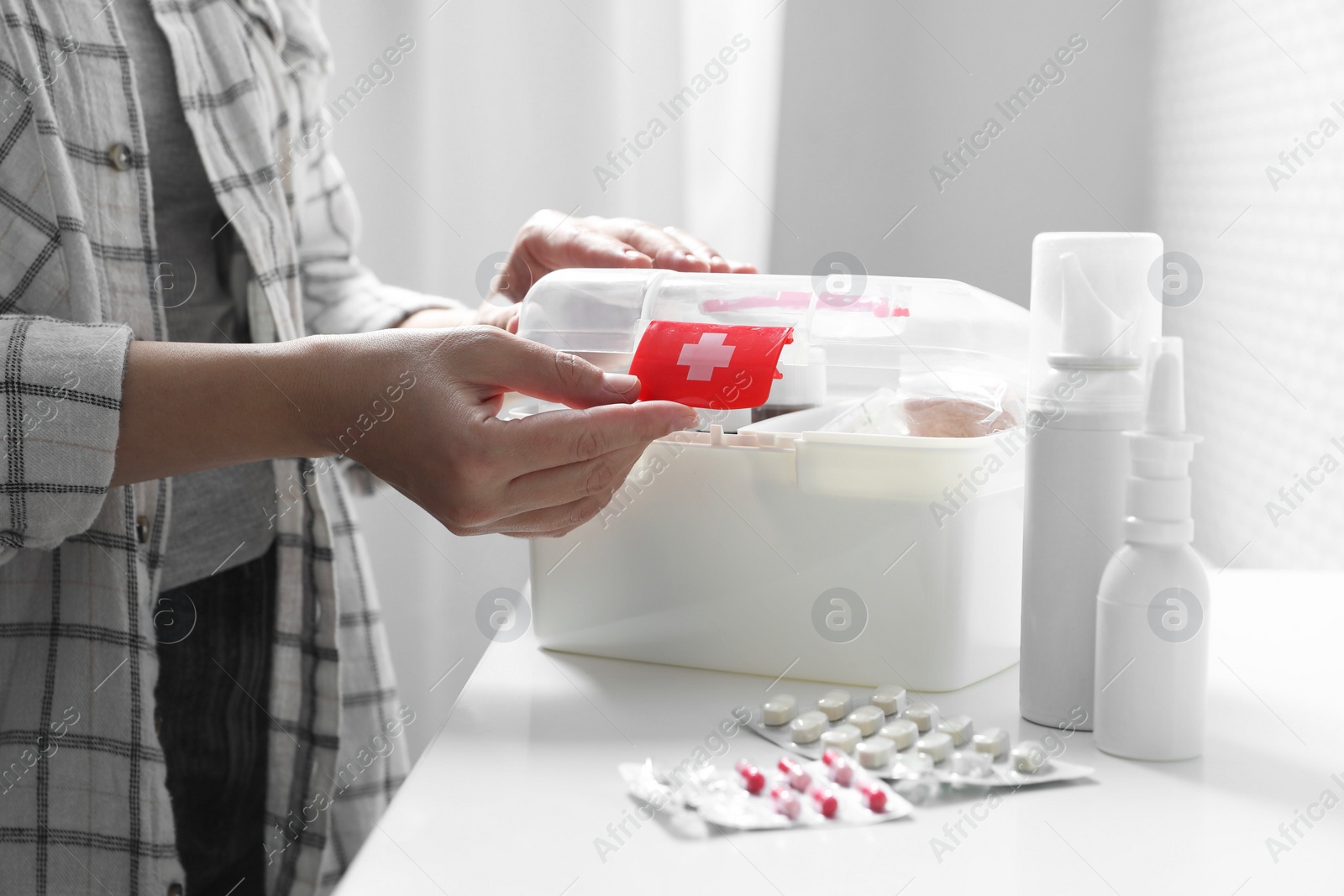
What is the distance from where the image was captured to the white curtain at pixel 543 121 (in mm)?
1376

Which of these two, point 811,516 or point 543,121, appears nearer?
point 811,516

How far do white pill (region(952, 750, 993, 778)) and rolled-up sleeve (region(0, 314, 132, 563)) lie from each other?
432 millimetres

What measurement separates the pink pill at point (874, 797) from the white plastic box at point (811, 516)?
12 cm

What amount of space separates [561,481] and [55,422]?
25 cm

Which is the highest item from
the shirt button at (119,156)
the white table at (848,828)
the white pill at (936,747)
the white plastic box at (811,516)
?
the shirt button at (119,156)

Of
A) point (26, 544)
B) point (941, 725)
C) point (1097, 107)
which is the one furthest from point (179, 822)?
point (1097, 107)

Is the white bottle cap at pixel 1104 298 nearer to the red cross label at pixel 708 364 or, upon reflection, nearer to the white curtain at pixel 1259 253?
the red cross label at pixel 708 364

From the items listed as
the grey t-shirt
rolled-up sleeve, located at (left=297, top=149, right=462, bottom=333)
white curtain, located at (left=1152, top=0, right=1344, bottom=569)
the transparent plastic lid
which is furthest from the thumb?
white curtain, located at (left=1152, top=0, right=1344, bottom=569)

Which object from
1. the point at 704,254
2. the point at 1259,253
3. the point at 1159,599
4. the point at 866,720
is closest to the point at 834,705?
the point at 866,720

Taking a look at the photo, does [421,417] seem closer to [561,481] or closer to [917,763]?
[561,481]

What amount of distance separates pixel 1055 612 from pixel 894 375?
18 centimetres

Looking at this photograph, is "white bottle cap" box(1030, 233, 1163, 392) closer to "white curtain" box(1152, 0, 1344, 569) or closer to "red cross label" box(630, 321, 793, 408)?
"red cross label" box(630, 321, 793, 408)

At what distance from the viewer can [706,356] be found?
1.64ft

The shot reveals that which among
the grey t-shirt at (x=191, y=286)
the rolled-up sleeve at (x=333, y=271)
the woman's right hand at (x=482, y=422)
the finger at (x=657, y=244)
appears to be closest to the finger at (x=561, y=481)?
the woman's right hand at (x=482, y=422)
